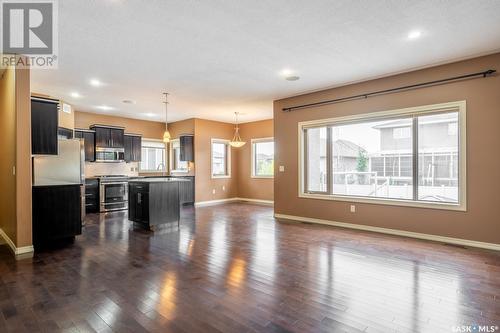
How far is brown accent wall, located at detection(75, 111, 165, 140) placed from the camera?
25.6 feet

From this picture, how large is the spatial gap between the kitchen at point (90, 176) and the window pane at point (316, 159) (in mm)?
2950

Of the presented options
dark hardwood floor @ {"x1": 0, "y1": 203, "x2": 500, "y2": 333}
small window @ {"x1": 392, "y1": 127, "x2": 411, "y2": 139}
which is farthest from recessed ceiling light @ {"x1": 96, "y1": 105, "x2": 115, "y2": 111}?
small window @ {"x1": 392, "y1": 127, "x2": 411, "y2": 139}

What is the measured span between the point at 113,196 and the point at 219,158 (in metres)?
3.57

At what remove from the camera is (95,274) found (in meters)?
3.10

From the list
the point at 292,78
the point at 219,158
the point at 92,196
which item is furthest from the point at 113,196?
the point at 292,78

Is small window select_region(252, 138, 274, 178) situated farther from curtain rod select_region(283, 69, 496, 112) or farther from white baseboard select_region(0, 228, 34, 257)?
white baseboard select_region(0, 228, 34, 257)

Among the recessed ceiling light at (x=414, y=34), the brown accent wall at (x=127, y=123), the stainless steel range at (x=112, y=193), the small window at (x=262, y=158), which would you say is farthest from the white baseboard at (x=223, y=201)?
the recessed ceiling light at (x=414, y=34)

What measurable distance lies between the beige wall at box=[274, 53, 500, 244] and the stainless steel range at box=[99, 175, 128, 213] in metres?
5.24

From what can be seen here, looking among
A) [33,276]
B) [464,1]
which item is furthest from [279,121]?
[33,276]

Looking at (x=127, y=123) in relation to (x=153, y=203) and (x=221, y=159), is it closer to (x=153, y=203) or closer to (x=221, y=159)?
(x=221, y=159)

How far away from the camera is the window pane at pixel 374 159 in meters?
4.92

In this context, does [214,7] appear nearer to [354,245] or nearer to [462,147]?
[354,245]

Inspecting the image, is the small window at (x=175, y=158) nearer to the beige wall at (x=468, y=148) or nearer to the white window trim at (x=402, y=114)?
the white window trim at (x=402, y=114)

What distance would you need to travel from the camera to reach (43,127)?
163 inches
